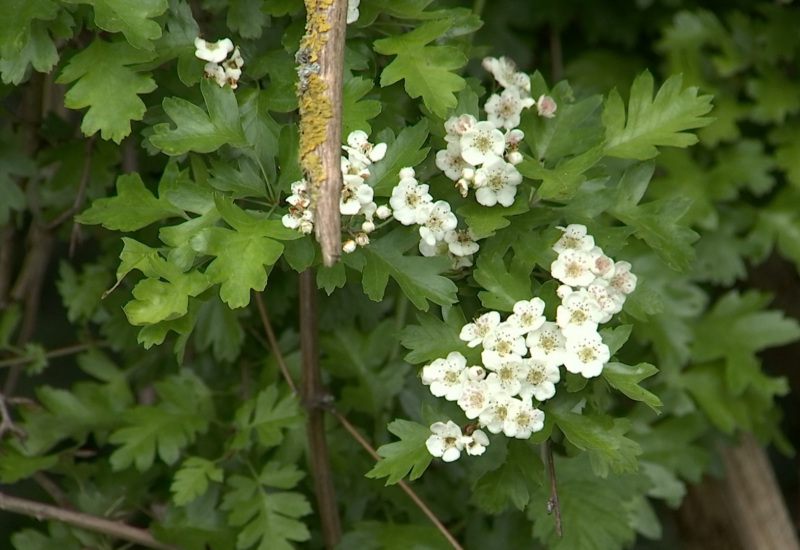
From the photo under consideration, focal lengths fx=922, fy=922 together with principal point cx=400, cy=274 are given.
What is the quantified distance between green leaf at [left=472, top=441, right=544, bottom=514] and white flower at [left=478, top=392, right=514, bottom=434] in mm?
87

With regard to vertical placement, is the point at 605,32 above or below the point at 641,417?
above

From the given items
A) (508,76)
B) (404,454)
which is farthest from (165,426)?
(508,76)

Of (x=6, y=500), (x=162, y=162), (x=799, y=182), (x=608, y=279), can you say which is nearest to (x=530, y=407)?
(x=608, y=279)

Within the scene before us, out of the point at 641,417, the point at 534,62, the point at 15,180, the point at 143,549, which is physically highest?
the point at 15,180

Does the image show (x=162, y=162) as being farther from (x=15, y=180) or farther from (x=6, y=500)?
(x=6, y=500)

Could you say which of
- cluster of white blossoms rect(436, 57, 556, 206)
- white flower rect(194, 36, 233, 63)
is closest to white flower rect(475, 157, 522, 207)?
cluster of white blossoms rect(436, 57, 556, 206)

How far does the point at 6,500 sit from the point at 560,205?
84 centimetres

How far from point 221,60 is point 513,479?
0.57 metres

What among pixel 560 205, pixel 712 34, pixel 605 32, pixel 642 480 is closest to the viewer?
pixel 560 205

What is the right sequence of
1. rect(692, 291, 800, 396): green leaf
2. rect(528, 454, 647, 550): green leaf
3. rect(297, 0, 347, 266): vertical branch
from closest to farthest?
1. rect(297, 0, 347, 266): vertical branch
2. rect(528, 454, 647, 550): green leaf
3. rect(692, 291, 800, 396): green leaf

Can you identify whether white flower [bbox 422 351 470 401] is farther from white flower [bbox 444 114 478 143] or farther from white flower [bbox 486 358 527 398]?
white flower [bbox 444 114 478 143]

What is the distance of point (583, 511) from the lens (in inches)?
48.6

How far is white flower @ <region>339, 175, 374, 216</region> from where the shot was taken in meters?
0.91

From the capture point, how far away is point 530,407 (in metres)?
0.94
